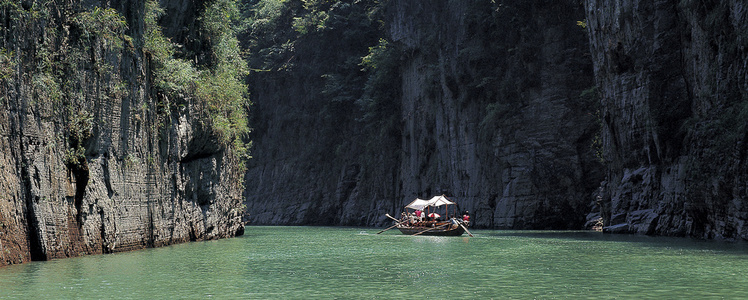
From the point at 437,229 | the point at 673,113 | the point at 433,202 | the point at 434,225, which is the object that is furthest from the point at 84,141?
the point at 673,113

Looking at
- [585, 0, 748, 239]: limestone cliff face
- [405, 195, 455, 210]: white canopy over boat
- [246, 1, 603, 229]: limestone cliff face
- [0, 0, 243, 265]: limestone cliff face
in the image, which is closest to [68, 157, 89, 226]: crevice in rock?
[0, 0, 243, 265]: limestone cliff face

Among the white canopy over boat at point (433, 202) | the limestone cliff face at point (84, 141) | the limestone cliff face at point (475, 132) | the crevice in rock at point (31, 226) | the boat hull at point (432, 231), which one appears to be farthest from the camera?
the limestone cliff face at point (475, 132)

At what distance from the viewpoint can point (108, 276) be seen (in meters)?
15.2

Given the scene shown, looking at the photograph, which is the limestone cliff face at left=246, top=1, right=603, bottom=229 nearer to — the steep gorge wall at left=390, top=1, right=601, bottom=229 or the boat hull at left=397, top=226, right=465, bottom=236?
the steep gorge wall at left=390, top=1, right=601, bottom=229

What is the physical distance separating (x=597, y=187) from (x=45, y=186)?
3026 centimetres

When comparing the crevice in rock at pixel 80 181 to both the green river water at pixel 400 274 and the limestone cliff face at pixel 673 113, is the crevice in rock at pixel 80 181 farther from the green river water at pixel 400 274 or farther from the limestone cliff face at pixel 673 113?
the limestone cliff face at pixel 673 113

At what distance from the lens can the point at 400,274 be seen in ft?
52.4

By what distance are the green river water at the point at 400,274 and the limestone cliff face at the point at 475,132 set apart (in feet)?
59.7

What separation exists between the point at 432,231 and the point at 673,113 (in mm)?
12018

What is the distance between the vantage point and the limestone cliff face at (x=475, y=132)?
4128cm

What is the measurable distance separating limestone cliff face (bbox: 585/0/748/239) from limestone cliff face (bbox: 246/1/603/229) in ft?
15.4

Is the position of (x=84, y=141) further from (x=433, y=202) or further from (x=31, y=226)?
(x=433, y=202)

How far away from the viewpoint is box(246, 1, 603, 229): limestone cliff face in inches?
1625

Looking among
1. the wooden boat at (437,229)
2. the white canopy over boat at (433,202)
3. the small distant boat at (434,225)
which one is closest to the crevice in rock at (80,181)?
the small distant boat at (434,225)
